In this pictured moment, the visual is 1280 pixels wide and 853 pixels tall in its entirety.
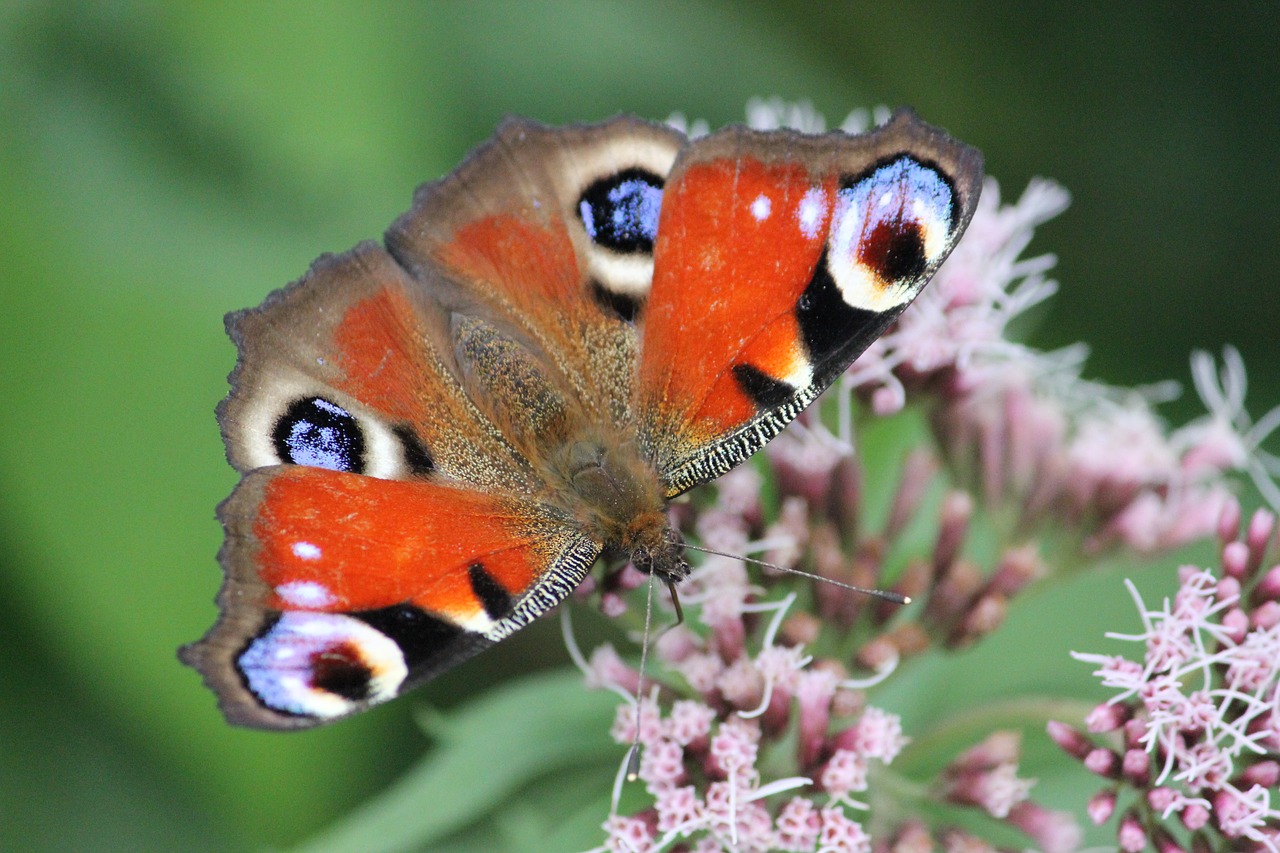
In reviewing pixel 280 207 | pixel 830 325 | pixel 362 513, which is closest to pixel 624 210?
pixel 830 325

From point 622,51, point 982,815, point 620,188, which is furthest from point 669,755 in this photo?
point 622,51

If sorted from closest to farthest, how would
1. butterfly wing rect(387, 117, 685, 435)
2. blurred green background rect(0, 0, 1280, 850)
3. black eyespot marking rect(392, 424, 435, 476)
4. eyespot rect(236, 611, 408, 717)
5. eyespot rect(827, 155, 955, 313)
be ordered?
eyespot rect(236, 611, 408, 717) → eyespot rect(827, 155, 955, 313) → black eyespot marking rect(392, 424, 435, 476) → butterfly wing rect(387, 117, 685, 435) → blurred green background rect(0, 0, 1280, 850)

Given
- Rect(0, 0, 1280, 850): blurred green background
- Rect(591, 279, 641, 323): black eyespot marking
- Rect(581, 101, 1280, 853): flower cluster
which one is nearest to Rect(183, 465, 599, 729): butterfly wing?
Rect(581, 101, 1280, 853): flower cluster

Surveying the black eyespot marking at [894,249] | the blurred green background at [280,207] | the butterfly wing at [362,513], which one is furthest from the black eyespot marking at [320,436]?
the blurred green background at [280,207]

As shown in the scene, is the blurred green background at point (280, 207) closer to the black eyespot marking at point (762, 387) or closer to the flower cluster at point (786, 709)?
the flower cluster at point (786, 709)

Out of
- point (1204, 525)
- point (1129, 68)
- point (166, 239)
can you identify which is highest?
point (1129, 68)

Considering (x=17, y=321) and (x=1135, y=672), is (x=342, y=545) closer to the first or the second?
(x=1135, y=672)

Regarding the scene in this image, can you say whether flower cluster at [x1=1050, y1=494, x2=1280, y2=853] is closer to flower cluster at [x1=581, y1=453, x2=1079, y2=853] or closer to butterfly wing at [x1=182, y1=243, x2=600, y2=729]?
flower cluster at [x1=581, y1=453, x2=1079, y2=853]

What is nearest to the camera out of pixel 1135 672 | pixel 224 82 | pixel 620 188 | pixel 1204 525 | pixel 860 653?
pixel 1135 672
